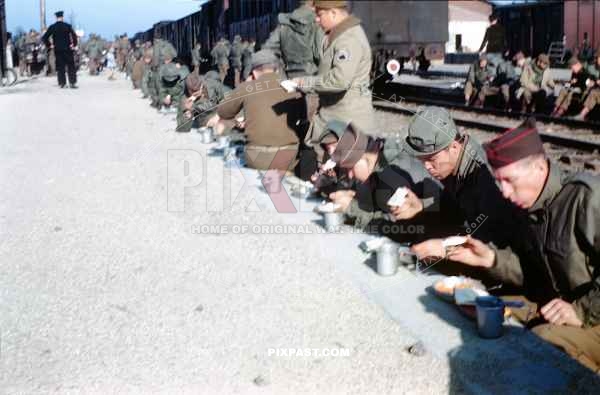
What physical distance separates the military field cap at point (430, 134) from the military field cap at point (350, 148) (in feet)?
2.70

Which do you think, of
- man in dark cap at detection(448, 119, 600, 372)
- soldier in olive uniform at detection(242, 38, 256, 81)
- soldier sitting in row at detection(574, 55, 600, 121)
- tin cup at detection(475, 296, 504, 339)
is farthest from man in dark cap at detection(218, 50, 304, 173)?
soldier in olive uniform at detection(242, 38, 256, 81)

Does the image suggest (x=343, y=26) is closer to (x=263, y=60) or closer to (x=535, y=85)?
(x=263, y=60)

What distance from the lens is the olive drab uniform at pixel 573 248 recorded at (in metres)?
3.32

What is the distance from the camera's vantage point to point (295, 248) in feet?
17.4

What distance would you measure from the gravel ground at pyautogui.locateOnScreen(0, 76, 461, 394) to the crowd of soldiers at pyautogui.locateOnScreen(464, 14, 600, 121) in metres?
7.97

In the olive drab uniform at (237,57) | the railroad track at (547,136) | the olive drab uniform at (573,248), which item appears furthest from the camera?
the olive drab uniform at (237,57)

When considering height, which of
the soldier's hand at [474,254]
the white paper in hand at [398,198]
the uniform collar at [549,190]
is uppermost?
the uniform collar at [549,190]

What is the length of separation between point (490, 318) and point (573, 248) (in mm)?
478

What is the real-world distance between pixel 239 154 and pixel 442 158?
4949mm

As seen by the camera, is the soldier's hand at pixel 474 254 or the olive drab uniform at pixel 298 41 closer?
the soldier's hand at pixel 474 254

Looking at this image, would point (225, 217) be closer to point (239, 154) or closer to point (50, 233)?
point (50, 233)

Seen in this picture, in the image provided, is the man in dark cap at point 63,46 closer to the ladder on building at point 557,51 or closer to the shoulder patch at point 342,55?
the ladder on building at point 557,51

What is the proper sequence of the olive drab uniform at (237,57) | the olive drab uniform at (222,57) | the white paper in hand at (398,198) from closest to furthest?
the white paper in hand at (398,198)
the olive drab uniform at (237,57)
the olive drab uniform at (222,57)

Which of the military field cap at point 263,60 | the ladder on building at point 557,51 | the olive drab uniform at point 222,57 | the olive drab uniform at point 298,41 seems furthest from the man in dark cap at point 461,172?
the ladder on building at point 557,51
